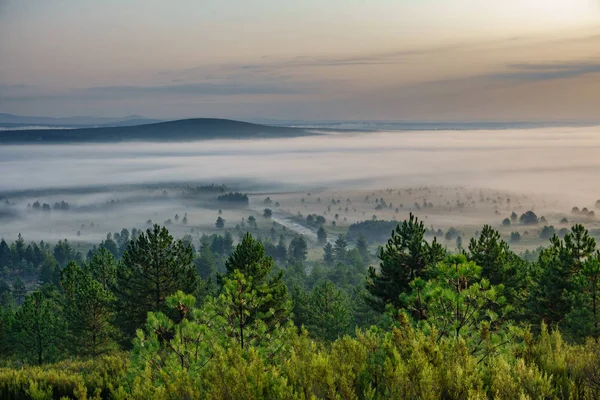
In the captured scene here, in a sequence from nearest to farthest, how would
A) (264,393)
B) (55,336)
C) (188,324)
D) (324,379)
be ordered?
(324,379), (264,393), (188,324), (55,336)

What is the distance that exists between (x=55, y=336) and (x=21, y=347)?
13.8 feet

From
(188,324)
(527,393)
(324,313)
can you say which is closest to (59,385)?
(188,324)

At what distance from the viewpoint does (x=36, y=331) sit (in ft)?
183

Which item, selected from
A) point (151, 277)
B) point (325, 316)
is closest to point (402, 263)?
point (151, 277)

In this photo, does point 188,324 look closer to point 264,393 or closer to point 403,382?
point 264,393

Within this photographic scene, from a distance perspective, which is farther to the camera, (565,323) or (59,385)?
(565,323)

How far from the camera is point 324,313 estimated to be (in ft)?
215

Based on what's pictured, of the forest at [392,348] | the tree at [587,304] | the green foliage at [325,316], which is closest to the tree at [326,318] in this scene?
the green foliage at [325,316]

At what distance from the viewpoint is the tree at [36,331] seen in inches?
2179

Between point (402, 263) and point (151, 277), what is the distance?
20597 millimetres

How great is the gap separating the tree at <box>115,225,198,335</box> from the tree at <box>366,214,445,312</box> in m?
16.1

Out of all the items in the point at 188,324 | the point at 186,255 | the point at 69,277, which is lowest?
the point at 69,277

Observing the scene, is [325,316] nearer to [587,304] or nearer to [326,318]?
[326,318]

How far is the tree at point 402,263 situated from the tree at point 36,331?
127 feet
